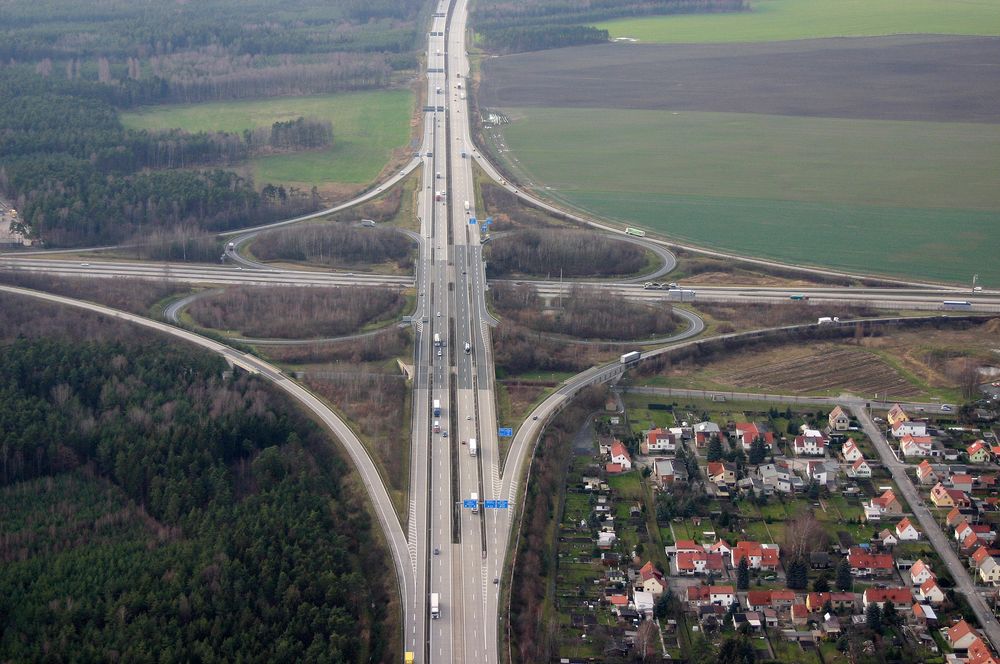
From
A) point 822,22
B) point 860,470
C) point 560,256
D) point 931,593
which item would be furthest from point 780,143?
point 931,593

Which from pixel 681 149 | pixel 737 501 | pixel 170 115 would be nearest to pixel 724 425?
pixel 737 501

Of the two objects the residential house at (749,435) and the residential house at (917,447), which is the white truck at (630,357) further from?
the residential house at (917,447)

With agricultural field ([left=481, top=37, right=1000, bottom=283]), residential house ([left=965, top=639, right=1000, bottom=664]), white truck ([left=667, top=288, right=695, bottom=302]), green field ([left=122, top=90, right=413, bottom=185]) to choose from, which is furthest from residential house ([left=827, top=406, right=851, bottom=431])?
green field ([left=122, top=90, right=413, bottom=185])

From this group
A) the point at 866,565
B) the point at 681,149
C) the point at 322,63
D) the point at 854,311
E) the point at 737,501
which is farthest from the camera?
the point at 322,63

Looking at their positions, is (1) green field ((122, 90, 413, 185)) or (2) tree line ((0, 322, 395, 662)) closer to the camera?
(2) tree line ((0, 322, 395, 662))

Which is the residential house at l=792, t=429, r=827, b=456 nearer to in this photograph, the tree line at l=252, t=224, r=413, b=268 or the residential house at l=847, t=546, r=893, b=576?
the residential house at l=847, t=546, r=893, b=576

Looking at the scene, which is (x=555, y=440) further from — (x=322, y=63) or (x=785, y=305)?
(x=322, y=63)
